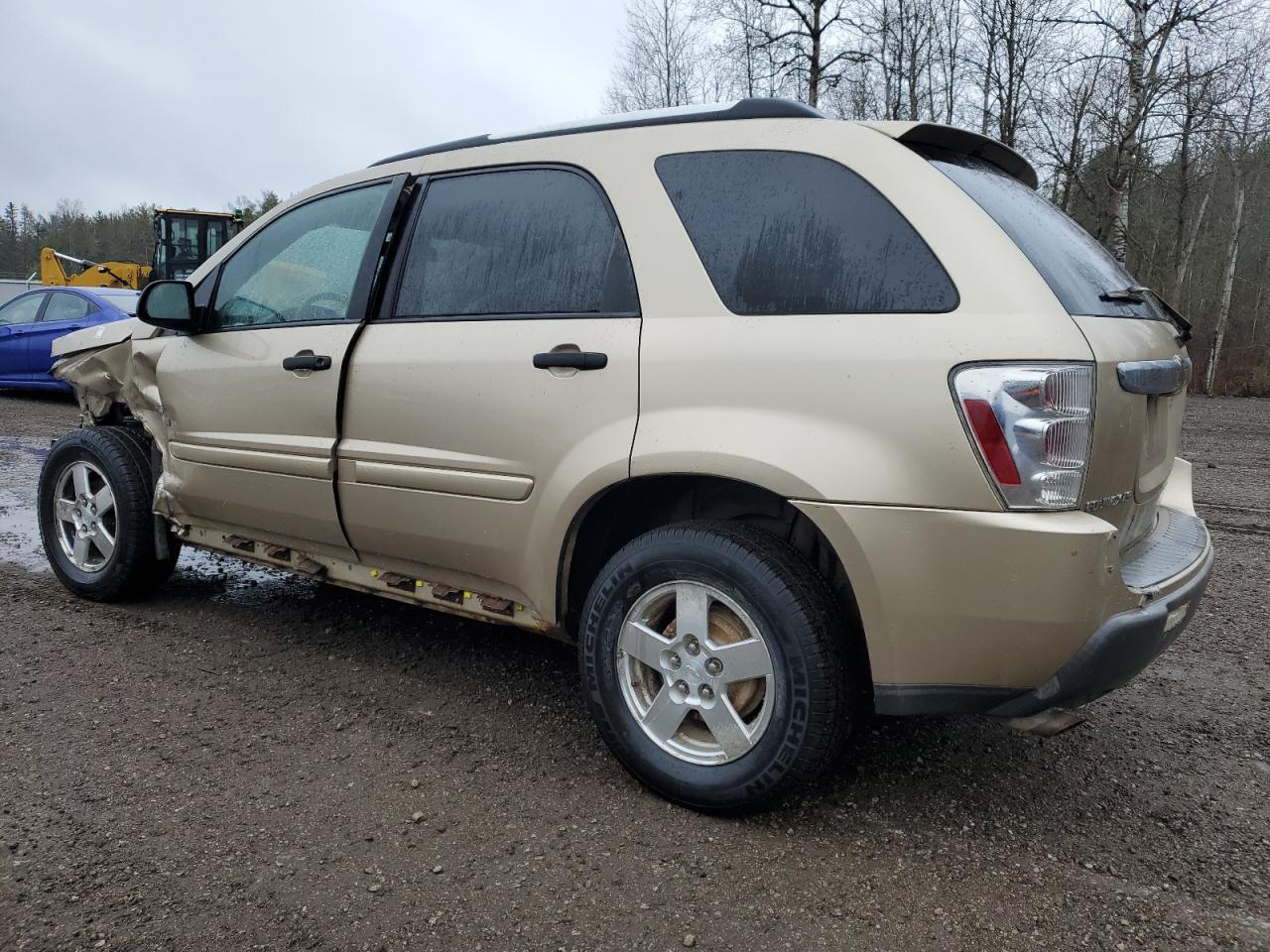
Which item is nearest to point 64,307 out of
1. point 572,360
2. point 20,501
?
point 20,501

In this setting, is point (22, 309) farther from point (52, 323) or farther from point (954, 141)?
point (954, 141)

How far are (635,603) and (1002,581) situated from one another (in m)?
0.93

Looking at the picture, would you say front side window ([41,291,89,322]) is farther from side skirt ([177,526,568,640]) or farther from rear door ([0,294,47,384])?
side skirt ([177,526,568,640])

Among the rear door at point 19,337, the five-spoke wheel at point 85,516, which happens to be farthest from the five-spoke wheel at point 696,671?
the rear door at point 19,337

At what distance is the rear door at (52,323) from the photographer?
11.6 metres

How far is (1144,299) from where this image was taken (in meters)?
2.56

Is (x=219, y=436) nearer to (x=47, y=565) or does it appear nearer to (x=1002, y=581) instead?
(x=47, y=565)

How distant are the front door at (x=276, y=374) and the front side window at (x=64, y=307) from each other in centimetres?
949

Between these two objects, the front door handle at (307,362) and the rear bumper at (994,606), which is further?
the front door handle at (307,362)

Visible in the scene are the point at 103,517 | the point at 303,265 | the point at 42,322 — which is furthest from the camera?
the point at 42,322

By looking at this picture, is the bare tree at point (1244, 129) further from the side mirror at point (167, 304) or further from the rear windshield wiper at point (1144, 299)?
the side mirror at point (167, 304)

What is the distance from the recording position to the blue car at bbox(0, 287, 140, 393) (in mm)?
11547

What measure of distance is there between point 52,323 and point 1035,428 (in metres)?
13.2

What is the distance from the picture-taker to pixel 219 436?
3.50 meters
